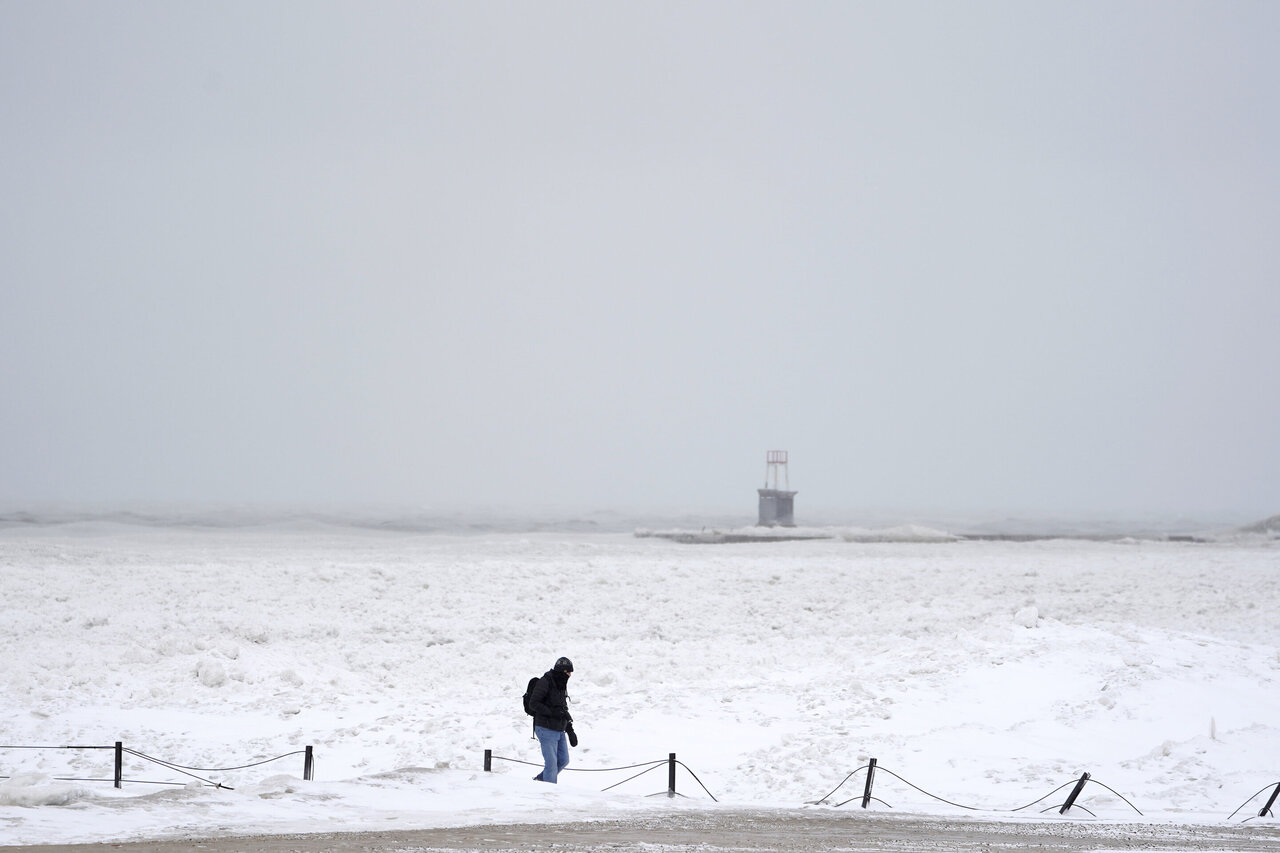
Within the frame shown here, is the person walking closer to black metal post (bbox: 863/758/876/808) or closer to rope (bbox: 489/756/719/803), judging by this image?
rope (bbox: 489/756/719/803)

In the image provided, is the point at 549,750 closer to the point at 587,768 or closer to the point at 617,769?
the point at 617,769

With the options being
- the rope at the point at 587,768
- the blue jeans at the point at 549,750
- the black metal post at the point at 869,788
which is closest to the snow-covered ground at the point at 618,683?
the rope at the point at 587,768

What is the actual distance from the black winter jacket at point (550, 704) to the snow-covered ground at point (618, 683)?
0.78 metres

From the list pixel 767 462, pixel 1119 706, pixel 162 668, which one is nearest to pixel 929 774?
pixel 1119 706

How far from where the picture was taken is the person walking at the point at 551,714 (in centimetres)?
1361

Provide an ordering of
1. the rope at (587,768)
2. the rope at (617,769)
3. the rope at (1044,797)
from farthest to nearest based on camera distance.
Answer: the rope at (587,768), the rope at (617,769), the rope at (1044,797)

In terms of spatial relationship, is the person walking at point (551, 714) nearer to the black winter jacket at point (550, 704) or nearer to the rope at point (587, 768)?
the black winter jacket at point (550, 704)

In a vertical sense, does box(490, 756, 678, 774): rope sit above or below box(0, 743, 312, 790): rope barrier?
below

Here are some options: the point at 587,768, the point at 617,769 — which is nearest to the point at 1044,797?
the point at 617,769

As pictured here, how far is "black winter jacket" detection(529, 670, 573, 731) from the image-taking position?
13617mm

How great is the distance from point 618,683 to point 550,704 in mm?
7362

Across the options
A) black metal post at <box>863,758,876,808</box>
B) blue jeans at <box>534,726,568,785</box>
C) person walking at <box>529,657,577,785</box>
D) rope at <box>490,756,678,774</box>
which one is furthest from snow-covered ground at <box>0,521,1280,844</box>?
black metal post at <box>863,758,876,808</box>

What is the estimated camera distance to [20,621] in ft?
73.1

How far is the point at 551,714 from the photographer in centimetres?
1362
